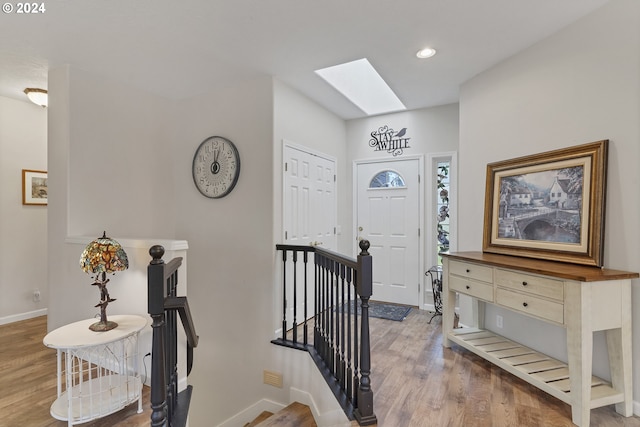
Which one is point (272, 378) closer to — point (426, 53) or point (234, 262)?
point (234, 262)

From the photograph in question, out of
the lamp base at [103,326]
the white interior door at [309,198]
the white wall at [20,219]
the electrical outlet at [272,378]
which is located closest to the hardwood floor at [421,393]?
the lamp base at [103,326]

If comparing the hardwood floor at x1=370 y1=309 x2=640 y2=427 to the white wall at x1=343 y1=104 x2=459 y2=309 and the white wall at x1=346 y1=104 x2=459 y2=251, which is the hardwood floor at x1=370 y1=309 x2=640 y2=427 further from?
the white wall at x1=346 y1=104 x2=459 y2=251

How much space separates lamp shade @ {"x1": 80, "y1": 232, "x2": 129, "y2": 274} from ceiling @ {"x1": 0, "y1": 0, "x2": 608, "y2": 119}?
163cm

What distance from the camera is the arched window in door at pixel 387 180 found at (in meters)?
4.35

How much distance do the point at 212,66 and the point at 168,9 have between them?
842 mm

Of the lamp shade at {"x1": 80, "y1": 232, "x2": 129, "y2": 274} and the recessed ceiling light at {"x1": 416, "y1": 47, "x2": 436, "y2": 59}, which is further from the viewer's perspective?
the recessed ceiling light at {"x1": 416, "y1": 47, "x2": 436, "y2": 59}

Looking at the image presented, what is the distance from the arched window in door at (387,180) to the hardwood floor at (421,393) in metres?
1.99

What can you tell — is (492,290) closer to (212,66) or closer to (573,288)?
(573,288)

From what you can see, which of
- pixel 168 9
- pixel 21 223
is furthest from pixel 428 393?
pixel 21 223

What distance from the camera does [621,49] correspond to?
6.59 feet

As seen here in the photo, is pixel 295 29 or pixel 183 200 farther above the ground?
pixel 295 29

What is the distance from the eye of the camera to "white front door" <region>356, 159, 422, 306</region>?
13.9ft

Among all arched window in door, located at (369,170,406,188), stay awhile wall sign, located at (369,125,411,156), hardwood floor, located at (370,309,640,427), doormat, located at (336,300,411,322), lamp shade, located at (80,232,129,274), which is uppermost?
stay awhile wall sign, located at (369,125,411,156)

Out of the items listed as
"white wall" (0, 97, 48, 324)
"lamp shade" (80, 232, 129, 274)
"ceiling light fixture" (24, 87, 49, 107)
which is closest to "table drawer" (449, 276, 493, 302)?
"lamp shade" (80, 232, 129, 274)
